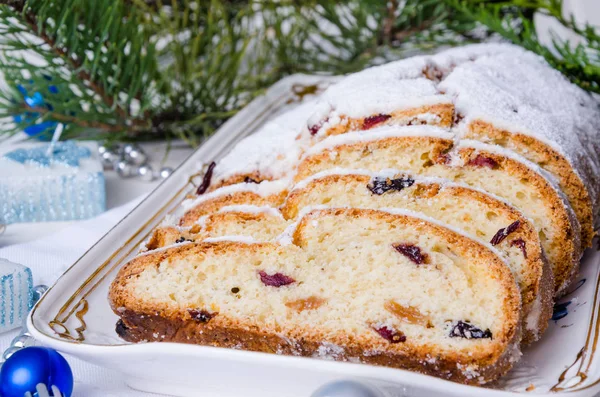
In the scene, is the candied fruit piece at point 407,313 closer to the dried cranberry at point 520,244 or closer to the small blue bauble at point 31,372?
the dried cranberry at point 520,244

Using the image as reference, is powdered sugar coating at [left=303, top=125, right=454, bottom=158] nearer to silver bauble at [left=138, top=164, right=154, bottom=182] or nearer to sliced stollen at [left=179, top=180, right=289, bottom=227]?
sliced stollen at [left=179, top=180, right=289, bottom=227]

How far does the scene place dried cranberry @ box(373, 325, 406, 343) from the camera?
1.58 m

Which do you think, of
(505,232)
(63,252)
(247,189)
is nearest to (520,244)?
(505,232)

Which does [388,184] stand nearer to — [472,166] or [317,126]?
[472,166]

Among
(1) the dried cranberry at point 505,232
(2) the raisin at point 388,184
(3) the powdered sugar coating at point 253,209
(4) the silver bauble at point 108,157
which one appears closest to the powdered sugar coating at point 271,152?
(3) the powdered sugar coating at point 253,209

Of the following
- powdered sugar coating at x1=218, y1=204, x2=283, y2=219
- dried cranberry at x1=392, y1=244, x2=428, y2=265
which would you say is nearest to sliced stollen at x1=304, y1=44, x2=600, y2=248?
powdered sugar coating at x1=218, y1=204, x2=283, y2=219

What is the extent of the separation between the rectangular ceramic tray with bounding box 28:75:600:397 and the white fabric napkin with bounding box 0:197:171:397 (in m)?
0.12

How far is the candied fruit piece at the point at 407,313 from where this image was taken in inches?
63.0

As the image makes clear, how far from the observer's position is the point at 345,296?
167 centimetres

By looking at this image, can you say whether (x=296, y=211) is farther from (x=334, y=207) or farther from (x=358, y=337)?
(x=358, y=337)

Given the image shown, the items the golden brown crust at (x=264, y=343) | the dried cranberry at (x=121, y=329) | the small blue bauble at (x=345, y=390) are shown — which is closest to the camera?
the small blue bauble at (x=345, y=390)

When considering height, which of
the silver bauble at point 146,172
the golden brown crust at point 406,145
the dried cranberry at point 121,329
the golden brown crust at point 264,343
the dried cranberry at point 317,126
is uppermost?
the golden brown crust at point 406,145

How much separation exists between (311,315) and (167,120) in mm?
1674

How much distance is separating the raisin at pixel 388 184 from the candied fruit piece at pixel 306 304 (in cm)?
35
